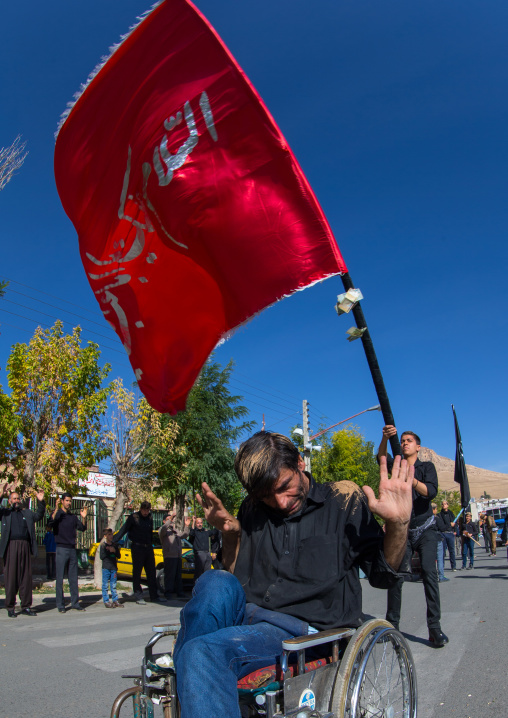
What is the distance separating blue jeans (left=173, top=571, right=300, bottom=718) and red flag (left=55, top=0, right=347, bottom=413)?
169 cm

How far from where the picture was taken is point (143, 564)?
11641mm

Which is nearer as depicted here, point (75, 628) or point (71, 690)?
point (71, 690)

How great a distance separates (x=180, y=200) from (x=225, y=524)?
81.4 inches

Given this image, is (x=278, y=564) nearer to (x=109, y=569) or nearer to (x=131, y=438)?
(x=109, y=569)

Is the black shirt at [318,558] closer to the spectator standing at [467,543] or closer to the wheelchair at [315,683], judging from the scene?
the wheelchair at [315,683]

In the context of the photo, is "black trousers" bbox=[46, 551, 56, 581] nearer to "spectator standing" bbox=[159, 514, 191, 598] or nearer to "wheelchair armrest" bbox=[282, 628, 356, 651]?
"spectator standing" bbox=[159, 514, 191, 598]

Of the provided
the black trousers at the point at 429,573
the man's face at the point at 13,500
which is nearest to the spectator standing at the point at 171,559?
the man's face at the point at 13,500

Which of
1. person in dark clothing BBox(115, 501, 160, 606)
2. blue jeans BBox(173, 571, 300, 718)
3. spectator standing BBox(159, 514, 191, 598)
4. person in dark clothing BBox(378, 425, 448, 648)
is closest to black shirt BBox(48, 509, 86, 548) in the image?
person in dark clothing BBox(115, 501, 160, 606)

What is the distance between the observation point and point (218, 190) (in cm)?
357

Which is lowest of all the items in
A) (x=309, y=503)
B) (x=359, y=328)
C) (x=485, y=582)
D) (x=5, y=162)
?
(x=485, y=582)

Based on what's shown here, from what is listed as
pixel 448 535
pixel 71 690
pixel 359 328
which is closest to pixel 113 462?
pixel 448 535

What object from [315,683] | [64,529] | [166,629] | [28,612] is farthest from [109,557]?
[315,683]

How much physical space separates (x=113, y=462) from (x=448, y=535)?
10.8 meters

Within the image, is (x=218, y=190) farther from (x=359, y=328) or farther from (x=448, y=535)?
(x=448, y=535)
